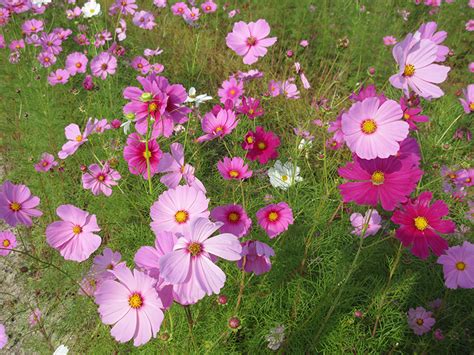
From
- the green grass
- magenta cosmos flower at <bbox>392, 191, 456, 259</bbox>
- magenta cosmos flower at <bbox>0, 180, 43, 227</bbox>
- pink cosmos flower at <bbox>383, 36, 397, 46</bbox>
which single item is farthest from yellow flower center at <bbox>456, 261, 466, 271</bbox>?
pink cosmos flower at <bbox>383, 36, 397, 46</bbox>

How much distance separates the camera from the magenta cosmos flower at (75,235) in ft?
3.03

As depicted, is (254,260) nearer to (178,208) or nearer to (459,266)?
(178,208)

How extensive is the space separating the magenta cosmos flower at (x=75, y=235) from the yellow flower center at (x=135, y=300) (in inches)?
11.1

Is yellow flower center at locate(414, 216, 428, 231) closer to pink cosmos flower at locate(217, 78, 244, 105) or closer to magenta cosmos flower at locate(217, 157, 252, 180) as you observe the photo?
magenta cosmos flower at locate(217, 157, 252, 180)

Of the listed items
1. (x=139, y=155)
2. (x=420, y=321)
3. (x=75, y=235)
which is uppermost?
(x=139, y=155)

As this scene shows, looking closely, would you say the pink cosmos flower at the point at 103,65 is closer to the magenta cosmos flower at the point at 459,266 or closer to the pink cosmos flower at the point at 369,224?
the pink cosmos flower at the point at 369,224

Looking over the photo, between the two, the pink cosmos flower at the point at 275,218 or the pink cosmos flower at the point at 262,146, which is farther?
the pink cosmos flower at the point at 262,146

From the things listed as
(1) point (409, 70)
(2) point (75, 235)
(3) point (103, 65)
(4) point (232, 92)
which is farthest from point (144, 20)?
(1) point (409, 70)

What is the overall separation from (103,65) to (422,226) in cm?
193

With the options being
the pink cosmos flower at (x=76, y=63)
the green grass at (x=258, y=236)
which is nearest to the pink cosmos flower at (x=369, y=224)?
the green grass at (x=258, y=236)

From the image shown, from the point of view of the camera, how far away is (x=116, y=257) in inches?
41.9

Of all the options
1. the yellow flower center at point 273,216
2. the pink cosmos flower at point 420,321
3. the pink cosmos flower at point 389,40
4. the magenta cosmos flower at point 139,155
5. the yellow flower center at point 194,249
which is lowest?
the pink cosmos flower at point 420,321

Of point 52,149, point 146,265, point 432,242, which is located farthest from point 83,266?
point 432,242

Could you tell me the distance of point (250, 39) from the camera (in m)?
1.39
